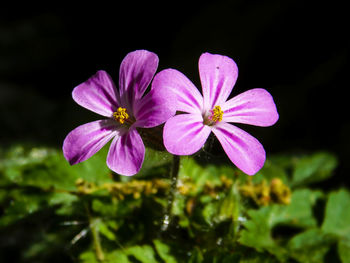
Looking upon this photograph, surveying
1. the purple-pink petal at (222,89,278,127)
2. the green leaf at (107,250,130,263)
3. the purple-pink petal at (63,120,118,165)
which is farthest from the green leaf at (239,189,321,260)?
the purple-pink petal at (63,120,118,165)

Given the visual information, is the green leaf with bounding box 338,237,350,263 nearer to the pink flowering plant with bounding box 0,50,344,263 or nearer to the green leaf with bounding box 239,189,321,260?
the pink flowering plant with bounding box 0,50,344,263

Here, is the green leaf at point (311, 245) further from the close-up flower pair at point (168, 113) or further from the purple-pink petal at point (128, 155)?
the purple-pink petal at point (128, 155)

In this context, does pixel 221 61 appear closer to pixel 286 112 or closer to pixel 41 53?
pixel 286 112

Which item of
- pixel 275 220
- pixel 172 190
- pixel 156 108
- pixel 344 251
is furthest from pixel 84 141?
pixel 344 251

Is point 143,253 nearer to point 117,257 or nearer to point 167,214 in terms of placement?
point 117,257

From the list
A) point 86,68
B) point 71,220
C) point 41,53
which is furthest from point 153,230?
point 41,53

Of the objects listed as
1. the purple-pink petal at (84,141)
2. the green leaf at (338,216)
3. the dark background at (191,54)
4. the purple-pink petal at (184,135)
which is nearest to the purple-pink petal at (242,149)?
the purple-pink petal at (184,135)
